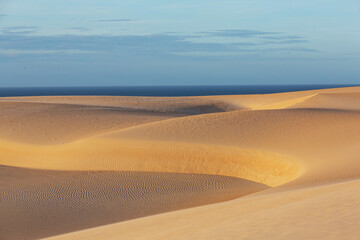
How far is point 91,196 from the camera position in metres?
13.1

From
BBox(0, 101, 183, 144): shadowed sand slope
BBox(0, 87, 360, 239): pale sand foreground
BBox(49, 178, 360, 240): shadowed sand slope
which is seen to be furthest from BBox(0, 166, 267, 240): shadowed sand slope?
BBox(49, 178, 360, 240): shadowed sand slope

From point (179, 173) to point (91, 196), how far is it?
313cm

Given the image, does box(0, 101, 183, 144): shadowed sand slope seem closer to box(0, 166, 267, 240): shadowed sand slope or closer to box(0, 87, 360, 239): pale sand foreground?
box(0, 87, 360, 239): pale sand foreground

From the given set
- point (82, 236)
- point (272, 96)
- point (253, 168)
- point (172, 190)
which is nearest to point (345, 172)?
point (253, 168)

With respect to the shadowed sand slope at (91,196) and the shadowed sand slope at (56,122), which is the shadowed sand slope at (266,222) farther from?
the shadowed sand slope at (56,122)

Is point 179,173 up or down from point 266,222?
down

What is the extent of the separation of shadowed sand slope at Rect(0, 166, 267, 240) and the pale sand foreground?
0.09ft

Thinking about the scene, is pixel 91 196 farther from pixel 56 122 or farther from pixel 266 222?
pixel 56 122

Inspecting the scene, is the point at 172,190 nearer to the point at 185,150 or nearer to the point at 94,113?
the point at 185,150

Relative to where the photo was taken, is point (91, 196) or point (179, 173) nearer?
point (91, 196)

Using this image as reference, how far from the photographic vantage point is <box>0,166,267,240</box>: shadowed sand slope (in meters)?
11.2

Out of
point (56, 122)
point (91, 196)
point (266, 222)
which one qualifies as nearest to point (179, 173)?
point (91, 196)

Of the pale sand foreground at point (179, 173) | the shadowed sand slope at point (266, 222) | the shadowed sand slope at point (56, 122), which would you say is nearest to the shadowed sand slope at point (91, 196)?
the pale sand foreground at point (179, 173)

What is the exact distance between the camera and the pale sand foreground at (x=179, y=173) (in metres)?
7.30
